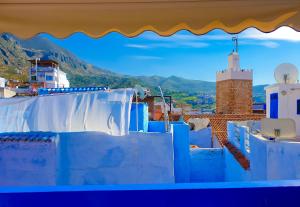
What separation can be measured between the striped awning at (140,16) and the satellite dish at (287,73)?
8.78 metres

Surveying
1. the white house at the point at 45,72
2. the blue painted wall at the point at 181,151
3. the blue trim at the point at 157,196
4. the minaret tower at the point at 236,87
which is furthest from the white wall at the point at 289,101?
the white house at the point at 45,72

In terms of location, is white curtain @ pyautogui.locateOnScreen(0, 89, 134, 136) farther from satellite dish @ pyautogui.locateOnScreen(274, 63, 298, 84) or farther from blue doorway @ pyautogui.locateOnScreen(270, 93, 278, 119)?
blue doorway @ pyautogui.locateOnScreen(270, 93, 278, 119)

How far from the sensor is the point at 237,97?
76.8 ft

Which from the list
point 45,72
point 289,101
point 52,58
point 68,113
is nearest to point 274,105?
point 289,101

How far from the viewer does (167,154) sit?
7410mm

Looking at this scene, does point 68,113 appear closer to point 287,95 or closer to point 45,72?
point 287,95

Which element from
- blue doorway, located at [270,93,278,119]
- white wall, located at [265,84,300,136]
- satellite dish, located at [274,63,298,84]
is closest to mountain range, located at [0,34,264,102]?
blue doorway, located at [270,93,278,119]

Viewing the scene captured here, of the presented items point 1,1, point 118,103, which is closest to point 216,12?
point 1,1

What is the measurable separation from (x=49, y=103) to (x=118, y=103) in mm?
1351

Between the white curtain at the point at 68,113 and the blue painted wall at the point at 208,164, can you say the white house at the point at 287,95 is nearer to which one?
the blue painted wall at the point at 208,164

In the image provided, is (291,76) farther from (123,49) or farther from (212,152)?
(123,49)

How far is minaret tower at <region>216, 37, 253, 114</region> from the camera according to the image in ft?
76.5

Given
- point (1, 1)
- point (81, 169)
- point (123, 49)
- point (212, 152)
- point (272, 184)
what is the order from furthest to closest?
point (123, 49), point (212, 152), point (81, 169), point (1, 1), point (272, 184)

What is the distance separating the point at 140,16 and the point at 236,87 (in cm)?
2168
